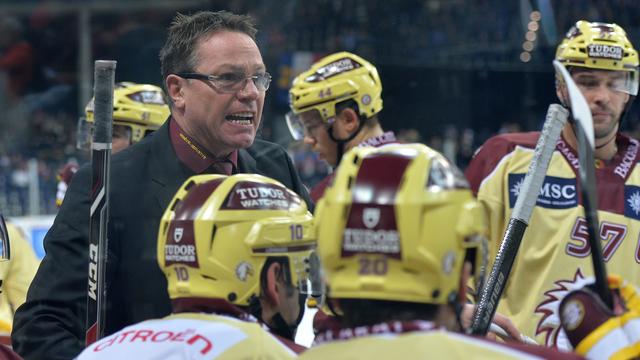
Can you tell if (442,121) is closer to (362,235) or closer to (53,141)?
(53,141)

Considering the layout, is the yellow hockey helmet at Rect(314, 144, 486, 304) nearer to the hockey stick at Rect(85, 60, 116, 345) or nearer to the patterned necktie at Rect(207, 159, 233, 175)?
the hockey stick at Rect(85, 60, 116, 345)

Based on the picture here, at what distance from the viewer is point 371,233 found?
2004 millimetres

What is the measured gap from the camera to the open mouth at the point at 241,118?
10.6 feet

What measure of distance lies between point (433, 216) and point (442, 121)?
9875 millimetres

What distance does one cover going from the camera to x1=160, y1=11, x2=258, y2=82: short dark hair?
3301 millimetres

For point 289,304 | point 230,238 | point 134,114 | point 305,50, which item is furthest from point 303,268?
point 305,50

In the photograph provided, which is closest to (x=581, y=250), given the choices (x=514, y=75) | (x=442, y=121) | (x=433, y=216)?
(x=433, y=216)

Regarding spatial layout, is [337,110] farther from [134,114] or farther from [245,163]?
[245,163]

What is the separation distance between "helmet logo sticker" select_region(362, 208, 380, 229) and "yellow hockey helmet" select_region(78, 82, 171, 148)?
345 centimetres

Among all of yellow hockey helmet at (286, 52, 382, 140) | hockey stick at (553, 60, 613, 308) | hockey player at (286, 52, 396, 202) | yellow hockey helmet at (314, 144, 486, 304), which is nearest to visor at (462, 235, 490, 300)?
yellow hockey helmet at (314, 144, 486, 304)

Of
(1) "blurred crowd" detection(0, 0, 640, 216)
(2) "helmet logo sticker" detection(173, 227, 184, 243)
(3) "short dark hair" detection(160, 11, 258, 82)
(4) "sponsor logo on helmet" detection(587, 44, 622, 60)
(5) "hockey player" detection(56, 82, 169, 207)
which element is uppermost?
(3) "short dark hair" detection(160, 11, 258, 82)

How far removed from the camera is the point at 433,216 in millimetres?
2016

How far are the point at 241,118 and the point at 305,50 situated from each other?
10147 millimetres

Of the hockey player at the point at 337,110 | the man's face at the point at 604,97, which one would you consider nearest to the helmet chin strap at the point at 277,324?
the man's face at the point at 604,97
